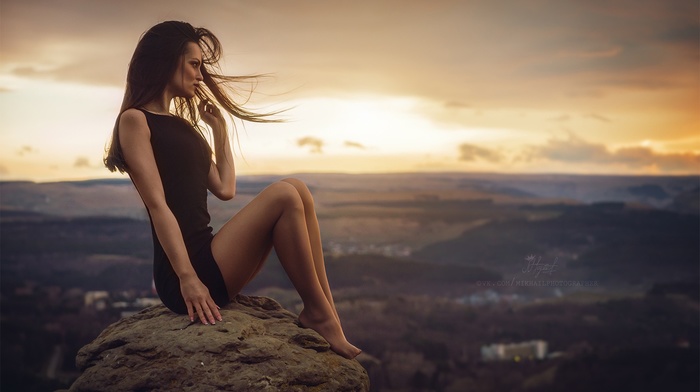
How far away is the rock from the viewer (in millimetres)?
3285

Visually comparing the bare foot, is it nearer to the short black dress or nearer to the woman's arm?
the short black dress

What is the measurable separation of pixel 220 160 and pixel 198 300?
90 cm

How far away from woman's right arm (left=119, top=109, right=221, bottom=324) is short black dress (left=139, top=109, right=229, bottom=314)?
0.21ft

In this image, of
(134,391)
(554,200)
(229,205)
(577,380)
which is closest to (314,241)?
(134,391)

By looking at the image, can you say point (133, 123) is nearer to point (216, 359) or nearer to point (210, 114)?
point (210, 114)

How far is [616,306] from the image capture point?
35.9 m

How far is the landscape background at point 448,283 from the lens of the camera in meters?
26.5

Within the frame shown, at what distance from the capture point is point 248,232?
3.57 metres

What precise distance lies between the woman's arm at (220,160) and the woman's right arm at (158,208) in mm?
518

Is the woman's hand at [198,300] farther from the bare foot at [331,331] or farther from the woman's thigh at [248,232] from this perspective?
the bare foot at [331,331]

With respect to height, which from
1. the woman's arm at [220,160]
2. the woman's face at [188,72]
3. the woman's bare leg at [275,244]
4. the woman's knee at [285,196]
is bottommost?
the woman's bare leg at [275,244]
